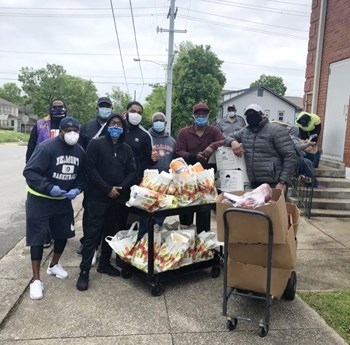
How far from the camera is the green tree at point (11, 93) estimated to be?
11306 cm

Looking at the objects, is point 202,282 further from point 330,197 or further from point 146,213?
point 330,197

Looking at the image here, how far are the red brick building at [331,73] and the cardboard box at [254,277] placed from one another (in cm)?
552

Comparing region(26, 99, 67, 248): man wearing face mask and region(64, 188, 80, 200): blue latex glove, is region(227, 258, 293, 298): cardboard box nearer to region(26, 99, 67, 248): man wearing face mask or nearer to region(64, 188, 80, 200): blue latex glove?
region(64, 188, 80, 200): blue latex glove

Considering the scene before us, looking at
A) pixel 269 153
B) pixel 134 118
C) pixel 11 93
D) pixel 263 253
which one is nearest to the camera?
pixel 263 253

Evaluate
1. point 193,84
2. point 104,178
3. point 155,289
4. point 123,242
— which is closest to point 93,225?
point 123,242

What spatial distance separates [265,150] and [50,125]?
8.75ft

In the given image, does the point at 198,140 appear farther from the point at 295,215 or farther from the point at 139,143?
the point at 295,215

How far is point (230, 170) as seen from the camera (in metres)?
4.67

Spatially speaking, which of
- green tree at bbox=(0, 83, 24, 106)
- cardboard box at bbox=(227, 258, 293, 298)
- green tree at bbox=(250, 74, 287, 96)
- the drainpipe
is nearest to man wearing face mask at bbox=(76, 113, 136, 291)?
cardboard box at bbox=(227, 258, 293, 298)

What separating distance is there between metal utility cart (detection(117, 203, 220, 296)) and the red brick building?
495 cm

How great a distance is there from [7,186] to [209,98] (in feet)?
79.0

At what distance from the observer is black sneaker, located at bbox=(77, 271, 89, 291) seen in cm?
406

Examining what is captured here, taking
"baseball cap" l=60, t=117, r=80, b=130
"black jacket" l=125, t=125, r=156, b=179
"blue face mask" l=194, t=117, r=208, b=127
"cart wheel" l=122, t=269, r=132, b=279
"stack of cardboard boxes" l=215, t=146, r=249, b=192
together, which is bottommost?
"cart wheel" l=122, t=269, r=132, b=279

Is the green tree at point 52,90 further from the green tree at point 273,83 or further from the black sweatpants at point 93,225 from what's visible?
the black sweatpants at point 93,225
